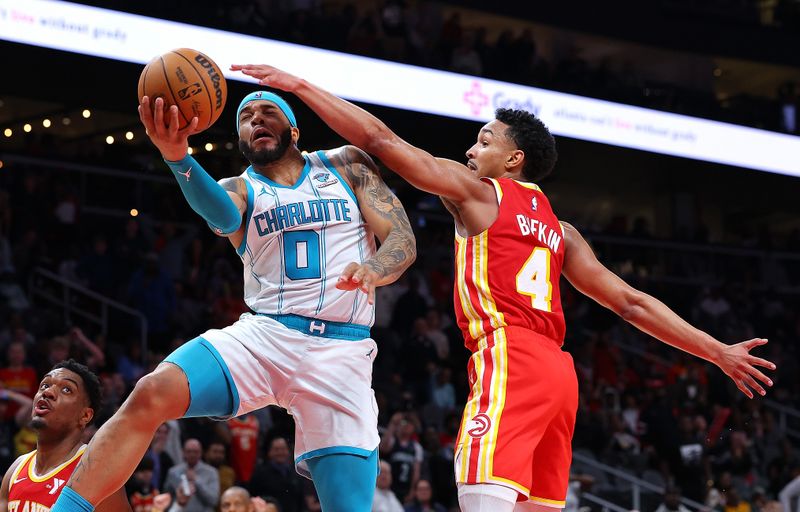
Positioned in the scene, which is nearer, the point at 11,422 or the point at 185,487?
the point at 185,487

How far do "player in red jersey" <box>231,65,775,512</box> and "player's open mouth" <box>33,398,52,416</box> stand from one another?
1.95 m

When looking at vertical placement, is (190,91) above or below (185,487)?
above

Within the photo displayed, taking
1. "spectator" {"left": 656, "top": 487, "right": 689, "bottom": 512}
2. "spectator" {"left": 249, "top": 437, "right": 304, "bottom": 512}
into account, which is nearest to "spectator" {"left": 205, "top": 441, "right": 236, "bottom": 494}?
"spectator" {"left": 249, "top": 437, "right": 304, "bottom": 512}

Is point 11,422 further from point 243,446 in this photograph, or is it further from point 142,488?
point 243,446

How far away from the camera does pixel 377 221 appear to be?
521 cm

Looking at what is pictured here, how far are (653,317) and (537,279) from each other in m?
0.62

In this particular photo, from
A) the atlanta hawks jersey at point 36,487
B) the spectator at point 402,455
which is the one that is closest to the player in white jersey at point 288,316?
the atlanta hawks jersey at point 36,487

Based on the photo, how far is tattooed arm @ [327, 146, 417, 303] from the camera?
4.64 metres

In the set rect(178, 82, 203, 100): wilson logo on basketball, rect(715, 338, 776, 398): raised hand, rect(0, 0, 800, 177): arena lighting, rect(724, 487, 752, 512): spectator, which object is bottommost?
rect(724, 487, 752, 512): spectator

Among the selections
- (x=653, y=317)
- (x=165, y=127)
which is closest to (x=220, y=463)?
(x=653, y=317)

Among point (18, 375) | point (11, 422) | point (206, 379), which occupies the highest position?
point (206, 379)

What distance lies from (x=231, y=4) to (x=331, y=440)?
471 inches

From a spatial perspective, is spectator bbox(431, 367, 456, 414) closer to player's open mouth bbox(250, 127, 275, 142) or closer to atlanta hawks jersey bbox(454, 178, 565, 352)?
atlanta hawks jersey bbox(454, 178, 565, 352)

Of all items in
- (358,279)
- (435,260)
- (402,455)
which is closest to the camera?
(358,279)
